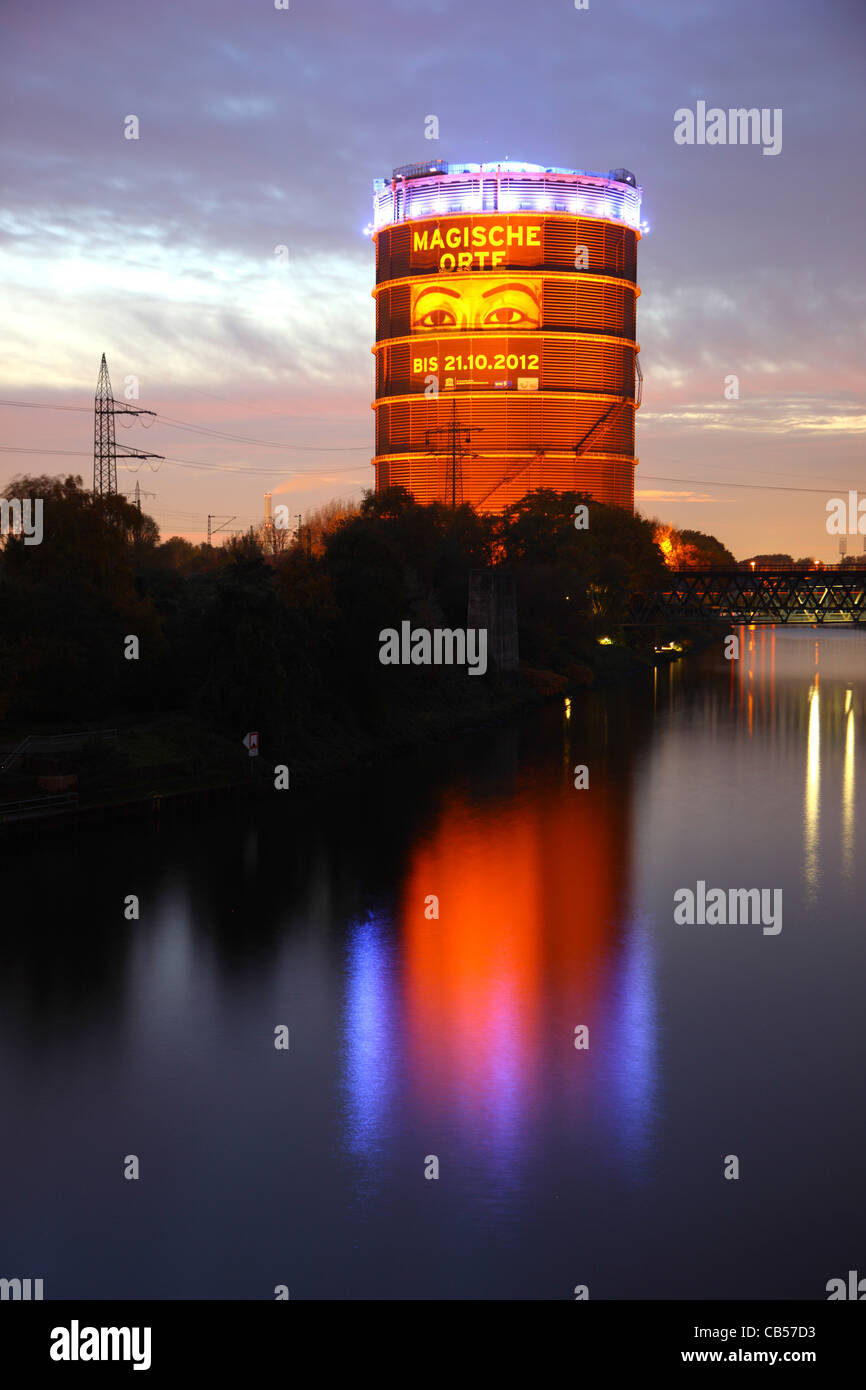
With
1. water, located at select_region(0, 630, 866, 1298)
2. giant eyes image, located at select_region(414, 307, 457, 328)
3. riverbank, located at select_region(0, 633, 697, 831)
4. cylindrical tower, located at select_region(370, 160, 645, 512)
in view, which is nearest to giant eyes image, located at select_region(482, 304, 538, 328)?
cylindrical tower, located at select_region(370, 160, 645, 512)

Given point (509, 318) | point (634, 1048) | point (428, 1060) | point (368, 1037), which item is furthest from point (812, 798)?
point (509, 318)

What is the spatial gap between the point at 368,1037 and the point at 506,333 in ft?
285

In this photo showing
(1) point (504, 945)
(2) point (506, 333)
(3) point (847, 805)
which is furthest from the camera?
(2) point (506, 333)

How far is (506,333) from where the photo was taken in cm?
10156

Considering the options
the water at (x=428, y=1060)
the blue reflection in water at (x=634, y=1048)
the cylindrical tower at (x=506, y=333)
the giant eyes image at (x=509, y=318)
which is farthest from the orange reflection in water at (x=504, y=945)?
the giant eyes image at (x=509, y=318)

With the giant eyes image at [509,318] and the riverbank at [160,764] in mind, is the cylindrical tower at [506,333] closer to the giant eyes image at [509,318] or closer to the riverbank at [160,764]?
the giant eyes image at [509,318]

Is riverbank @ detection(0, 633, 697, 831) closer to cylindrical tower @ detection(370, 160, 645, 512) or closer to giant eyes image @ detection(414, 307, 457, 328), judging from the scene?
cylindrical tower @ detection(370, 160, 645, 512)

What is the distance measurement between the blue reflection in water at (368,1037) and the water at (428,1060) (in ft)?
0.21

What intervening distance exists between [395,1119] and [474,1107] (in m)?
1.08

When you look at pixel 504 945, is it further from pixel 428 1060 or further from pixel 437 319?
pixel 437 319

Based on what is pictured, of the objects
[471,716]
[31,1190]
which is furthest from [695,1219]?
[471,716]

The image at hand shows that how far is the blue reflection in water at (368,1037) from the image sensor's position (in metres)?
17.5
